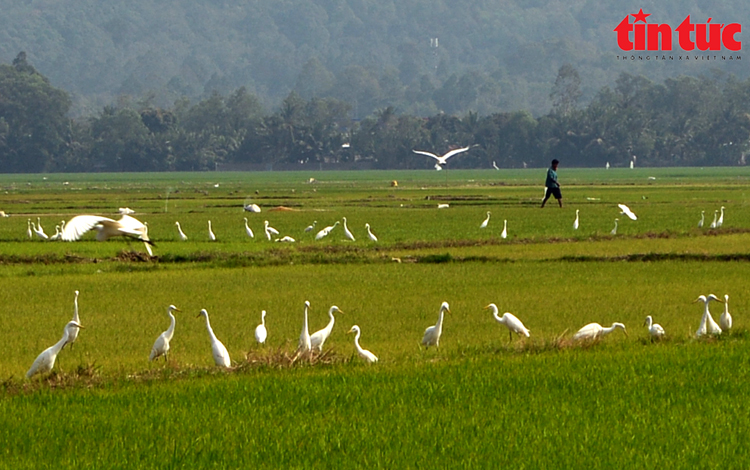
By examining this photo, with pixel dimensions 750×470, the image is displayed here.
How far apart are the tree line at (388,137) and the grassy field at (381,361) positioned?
11378 cm

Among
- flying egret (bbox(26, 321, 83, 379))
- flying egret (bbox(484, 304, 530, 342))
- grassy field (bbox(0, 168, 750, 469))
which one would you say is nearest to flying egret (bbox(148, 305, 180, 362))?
grassy field (bbox(0, 168, 750, 469))

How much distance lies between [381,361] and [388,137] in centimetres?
13780

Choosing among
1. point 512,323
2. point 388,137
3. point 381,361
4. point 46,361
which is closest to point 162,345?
point 46,361

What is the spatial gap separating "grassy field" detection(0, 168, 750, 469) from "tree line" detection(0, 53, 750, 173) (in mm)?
113777

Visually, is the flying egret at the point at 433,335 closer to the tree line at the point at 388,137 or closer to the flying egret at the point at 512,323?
the flying egret at the point at 512,323

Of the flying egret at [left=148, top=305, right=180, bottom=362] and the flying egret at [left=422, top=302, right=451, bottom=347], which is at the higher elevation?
the flying egret at [left=148, top=305, right=180, bottom=362]

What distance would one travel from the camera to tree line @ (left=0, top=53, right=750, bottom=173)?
138m

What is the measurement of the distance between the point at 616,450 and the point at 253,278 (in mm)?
13041

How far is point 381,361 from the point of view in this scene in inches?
460

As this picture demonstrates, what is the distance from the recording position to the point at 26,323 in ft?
48.4

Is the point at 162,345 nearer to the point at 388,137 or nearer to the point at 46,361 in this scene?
the point at 46,361

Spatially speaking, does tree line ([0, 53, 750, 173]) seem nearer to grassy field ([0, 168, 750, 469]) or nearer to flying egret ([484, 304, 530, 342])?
grassy field ([0, 168, 750, 469])

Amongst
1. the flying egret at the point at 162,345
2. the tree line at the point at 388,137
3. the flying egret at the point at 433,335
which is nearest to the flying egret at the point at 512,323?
the flying egret at the point at 433,335

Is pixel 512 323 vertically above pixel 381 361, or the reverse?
pixel 512 323
